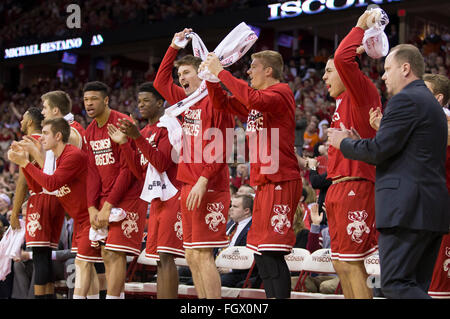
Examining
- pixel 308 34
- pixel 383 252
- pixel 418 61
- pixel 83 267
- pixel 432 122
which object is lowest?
pixel 83 267

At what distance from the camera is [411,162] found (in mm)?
3609

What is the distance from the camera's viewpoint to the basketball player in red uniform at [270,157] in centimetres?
462

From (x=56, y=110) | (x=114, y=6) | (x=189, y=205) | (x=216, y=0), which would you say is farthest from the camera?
(x=114, y=6)

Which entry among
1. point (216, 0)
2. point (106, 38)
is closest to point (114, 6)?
point (106, 38)

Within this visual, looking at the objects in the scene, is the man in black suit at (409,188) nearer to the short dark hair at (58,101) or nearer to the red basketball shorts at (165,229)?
the red basketball shorts at (165,229)

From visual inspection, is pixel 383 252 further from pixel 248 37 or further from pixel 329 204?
pixel 248 37

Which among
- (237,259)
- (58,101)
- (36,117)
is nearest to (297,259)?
(237,259)

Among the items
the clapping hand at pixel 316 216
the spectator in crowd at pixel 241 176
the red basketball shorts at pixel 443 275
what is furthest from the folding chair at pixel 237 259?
the spectator in crowd at pixel 241 176

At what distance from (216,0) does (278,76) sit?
52.9 feet

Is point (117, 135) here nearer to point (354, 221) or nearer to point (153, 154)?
point (153, 154)

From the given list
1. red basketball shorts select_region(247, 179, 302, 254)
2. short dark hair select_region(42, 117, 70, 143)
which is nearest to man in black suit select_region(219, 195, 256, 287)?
short dark hair select_region(42, 117, 70, 143)

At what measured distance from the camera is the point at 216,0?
2058 centimetres

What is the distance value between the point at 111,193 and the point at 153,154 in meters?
0.54

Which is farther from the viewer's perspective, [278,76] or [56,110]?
[56,110]
